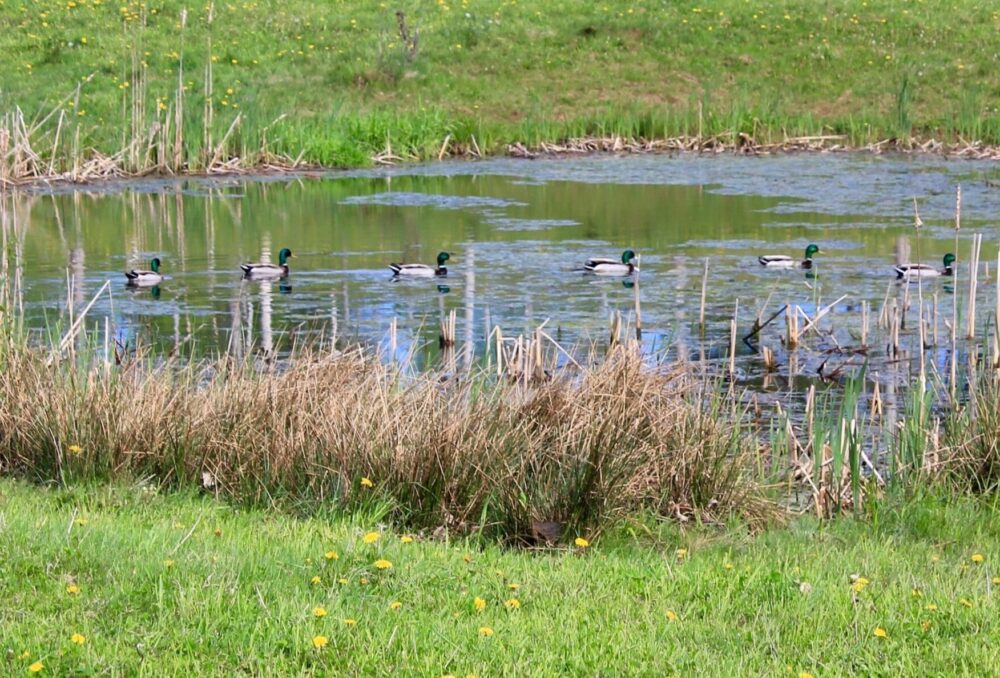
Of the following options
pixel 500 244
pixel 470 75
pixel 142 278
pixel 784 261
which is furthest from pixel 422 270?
pixel 470 75

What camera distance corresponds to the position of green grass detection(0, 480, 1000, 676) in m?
5.07

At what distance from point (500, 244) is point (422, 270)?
2648mm

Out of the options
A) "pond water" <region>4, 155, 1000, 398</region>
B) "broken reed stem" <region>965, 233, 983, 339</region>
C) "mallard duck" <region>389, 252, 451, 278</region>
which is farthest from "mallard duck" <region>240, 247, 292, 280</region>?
"broken reed stem" <region>965, 233, 983, 339</region>

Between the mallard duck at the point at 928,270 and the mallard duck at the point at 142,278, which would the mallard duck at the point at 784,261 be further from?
the mallard duck at the point at 142,278

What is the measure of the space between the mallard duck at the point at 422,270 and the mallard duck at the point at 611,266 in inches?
65.3

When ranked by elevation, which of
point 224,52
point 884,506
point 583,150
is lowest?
point 884,506

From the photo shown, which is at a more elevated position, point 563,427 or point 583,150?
point 583,150

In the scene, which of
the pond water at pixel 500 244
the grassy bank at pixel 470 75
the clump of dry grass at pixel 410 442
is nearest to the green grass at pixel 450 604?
the clump of dry grass at pixel 410 442

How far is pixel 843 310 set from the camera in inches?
575

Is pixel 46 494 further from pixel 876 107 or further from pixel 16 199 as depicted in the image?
pixel 876 107

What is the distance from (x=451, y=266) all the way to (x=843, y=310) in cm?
499

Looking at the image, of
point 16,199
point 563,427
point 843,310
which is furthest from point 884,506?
point 16,199

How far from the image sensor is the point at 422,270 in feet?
55.1

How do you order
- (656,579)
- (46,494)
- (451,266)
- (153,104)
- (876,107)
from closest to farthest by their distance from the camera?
(656,579) → (46,494) → (451,266) → (153,104) → (876,107)
